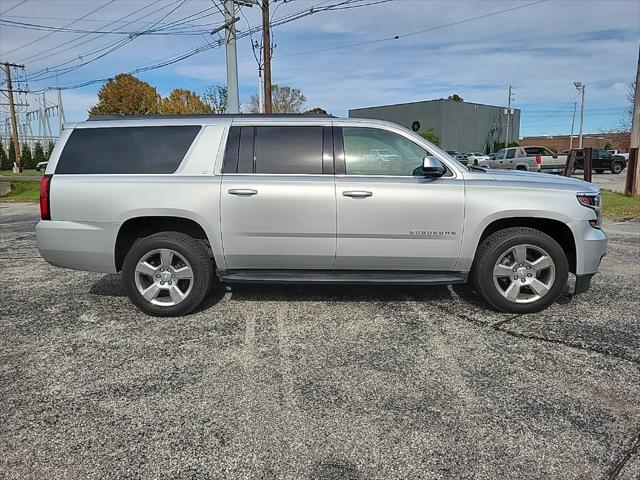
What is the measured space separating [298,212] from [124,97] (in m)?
41.2

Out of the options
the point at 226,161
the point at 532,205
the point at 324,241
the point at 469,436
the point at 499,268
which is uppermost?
the point at 226,161

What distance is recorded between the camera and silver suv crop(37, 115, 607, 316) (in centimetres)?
449

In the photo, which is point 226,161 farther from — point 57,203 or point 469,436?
point 469,436

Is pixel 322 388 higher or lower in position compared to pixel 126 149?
lower

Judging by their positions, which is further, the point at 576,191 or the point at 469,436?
the point at 576,191

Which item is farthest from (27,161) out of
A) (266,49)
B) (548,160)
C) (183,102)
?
(548,160)

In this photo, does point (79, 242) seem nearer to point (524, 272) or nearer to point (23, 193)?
point (524, 272)

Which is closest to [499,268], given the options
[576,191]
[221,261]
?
[576,191]

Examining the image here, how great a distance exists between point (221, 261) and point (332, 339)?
1.35 m

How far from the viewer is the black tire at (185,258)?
462 centimetres

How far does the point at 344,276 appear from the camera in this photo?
463cm

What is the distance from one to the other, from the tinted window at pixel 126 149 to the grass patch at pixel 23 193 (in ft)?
52.9

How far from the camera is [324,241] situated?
4.56m

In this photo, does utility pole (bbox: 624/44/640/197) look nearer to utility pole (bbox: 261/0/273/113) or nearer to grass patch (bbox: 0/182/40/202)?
utility pole (bbox: 261/0/273/113)
